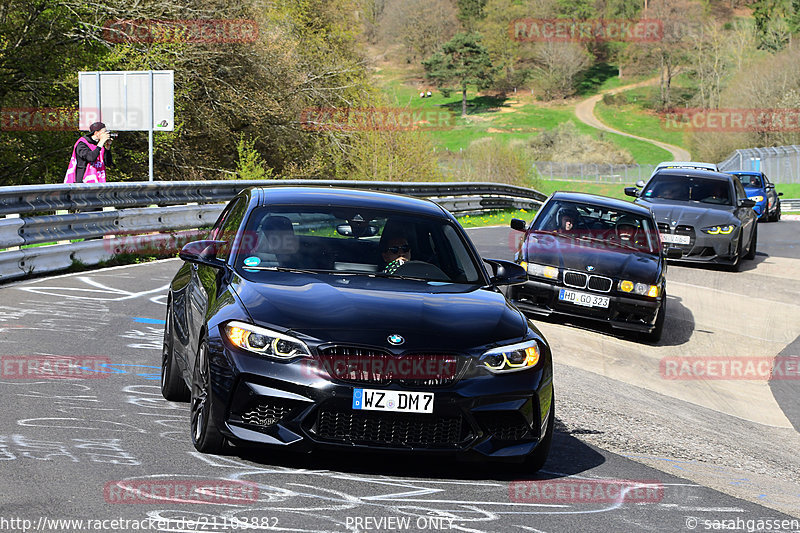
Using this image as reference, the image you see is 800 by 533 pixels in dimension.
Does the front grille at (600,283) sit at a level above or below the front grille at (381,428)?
below

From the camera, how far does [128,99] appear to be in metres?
21.0

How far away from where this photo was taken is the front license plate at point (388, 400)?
5.05 meters

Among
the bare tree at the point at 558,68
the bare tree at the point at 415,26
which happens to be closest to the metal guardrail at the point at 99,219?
the bare tree at the point at 558,68

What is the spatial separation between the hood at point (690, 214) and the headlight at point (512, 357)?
1385 centimetres

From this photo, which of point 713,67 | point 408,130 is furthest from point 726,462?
point 713,67

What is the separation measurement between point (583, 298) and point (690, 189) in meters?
8.83

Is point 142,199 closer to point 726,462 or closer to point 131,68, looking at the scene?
point 726,462

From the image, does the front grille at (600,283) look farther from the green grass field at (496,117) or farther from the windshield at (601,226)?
the green grass field at (496,117)

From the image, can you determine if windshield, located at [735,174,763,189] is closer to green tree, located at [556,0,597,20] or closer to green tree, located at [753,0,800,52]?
green tree, located at [753,0,800,52]

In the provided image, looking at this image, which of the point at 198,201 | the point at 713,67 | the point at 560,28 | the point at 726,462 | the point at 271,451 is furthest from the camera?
the point at 560,28

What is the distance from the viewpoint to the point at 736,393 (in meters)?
10.6

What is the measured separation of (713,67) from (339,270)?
119 meters

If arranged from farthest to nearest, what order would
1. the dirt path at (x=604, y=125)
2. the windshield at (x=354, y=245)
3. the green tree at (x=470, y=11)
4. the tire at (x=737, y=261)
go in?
the green tree at (x=470, y=11), the dirt path at (x=604, y=125), the tire at (x=737, y=261), the windshield at (x=354, y=245)

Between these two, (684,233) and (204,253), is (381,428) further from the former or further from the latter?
(684,233)
